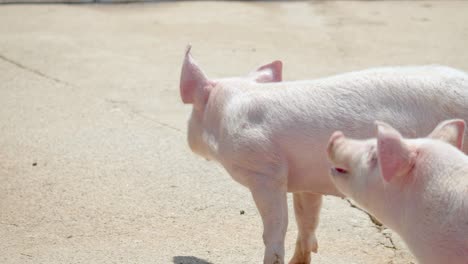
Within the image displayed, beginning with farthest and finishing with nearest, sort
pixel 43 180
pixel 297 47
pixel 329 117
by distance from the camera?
pixel 297 47
pixel 43 180
pixel 329 117

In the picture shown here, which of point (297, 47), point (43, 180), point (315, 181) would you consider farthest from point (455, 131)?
point (297, 47)

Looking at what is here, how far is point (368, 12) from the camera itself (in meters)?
10.7

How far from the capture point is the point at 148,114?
21.8 ft

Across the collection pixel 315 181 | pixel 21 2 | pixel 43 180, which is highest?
pixel 315 181

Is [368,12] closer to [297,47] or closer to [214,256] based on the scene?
[297,47]

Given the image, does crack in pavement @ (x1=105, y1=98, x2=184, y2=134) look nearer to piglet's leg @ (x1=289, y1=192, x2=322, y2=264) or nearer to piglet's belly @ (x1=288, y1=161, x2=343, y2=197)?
piglet's leg @ (x1=289, y1=192, x2=322, y2=264)

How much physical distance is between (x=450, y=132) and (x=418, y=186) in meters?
0.31

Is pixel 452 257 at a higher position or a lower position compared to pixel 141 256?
higher

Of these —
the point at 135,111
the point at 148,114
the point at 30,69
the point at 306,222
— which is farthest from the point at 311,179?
the point at 30,69

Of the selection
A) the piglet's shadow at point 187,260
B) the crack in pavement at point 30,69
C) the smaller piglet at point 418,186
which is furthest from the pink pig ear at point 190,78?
the crack in pavement at point 30,69

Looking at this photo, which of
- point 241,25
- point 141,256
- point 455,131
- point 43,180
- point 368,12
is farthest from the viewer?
point 368,12

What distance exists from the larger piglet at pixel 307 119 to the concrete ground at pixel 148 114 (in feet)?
2.00

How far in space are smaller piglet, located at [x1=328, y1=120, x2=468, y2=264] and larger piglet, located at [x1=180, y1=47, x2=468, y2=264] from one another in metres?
0.48

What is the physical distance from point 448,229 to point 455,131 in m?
0.48
